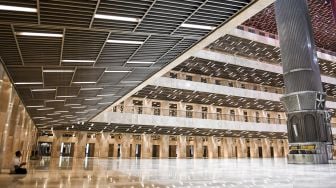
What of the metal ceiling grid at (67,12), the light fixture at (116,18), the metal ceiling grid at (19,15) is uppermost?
the light fixture at (116,18)

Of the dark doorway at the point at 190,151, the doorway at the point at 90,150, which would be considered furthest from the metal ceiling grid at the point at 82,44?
the dark doorway at the point at 190,151

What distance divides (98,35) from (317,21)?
41421 millimetres

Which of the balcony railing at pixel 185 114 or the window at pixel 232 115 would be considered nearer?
the balcony railing at pixel 185 114

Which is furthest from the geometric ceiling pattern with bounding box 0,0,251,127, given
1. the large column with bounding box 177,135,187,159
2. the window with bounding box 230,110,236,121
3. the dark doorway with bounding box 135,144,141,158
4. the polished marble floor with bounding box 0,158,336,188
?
the window with bounding box 230,110,236,121

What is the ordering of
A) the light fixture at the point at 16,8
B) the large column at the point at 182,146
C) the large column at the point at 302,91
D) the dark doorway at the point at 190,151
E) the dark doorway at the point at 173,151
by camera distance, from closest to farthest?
the light fixture at the point at 16,8
the large column at the point at 302,91
the large column at the point at 182,146
the dark doorway at the point at 173,151
the dark doorway at the point at 190,151

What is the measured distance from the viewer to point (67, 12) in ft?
18.8

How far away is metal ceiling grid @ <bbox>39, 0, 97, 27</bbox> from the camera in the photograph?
5393 mm

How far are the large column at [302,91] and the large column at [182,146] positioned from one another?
2318 centimetres

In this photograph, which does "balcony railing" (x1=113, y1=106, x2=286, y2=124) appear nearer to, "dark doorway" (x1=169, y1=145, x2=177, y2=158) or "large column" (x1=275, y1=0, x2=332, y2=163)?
"dark doorway" (x1=169, y1=145, x2=177, y2=158)

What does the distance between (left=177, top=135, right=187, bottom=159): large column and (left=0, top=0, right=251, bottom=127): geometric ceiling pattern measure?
33.5 metres

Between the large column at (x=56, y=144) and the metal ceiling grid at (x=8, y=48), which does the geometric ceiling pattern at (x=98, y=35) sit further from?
the large column at (x=56, y=144)

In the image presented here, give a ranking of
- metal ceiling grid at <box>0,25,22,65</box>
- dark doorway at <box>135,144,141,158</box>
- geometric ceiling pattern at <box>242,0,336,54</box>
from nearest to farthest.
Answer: metal ceiling grid at <box>0,25,22,65</box> < geometric ceiling pattern at <box>242,0,336,54</box> < dark doorway at <box>135,144,141,158</box>

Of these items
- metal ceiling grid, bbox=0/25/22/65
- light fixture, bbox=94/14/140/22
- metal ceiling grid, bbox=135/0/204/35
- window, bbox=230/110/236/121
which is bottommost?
metal ceiling grid, bbox=0/25/22/65

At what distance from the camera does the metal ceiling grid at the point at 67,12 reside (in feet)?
17.7
